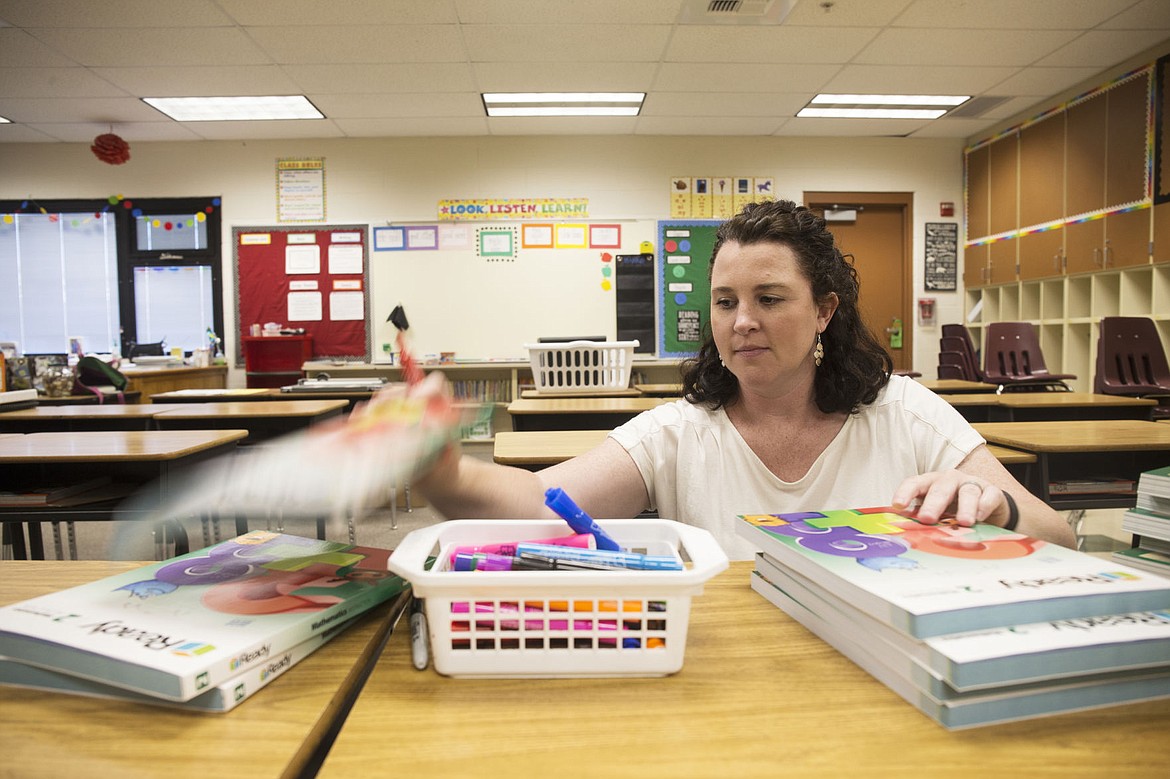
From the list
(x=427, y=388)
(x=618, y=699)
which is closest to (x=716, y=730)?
(x=618, y=699)

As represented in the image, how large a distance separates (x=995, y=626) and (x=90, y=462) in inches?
108

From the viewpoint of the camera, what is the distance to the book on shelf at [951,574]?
19.4 inches

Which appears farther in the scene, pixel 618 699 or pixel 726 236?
pixel 726 236

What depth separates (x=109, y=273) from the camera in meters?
6.21

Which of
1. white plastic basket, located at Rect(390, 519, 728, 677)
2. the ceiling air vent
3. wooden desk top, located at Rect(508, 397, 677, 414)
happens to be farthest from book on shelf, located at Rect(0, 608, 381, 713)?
the ceiling air vent

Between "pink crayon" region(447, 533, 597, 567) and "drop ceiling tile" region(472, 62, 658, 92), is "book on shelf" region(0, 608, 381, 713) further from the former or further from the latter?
"drop ceiling tile" region(472, 62, 658, 92)

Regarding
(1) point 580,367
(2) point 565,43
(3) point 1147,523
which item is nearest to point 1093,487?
(3) point 1147,523

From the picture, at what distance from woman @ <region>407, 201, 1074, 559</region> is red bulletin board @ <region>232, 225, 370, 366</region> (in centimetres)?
547

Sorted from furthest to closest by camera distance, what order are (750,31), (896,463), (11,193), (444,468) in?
(11,193) → (750,31) → (896,463) → (444,468)

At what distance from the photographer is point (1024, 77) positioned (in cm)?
494

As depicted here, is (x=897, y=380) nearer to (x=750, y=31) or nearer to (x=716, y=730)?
(x=716, y=730)

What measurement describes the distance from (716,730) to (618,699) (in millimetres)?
82

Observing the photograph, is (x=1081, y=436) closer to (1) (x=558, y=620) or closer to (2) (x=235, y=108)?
(1) (x=558, y=620)

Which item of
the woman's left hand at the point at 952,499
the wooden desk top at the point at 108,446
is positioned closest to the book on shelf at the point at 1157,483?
the woman's left hand at the point at 952,499
